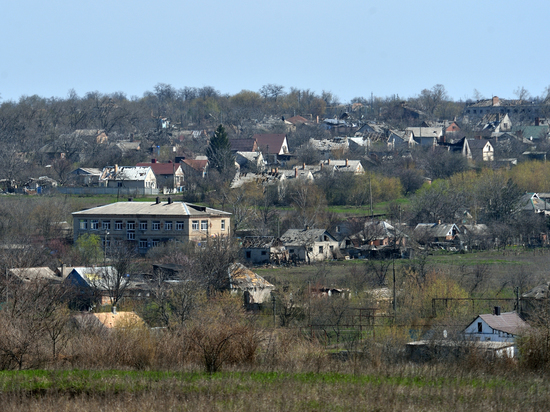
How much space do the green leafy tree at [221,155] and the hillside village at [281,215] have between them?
0.50ft

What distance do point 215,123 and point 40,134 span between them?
23600 mm

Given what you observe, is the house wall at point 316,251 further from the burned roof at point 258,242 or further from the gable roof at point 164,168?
the gable roof at point 164,168

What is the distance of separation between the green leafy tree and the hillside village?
15 cm

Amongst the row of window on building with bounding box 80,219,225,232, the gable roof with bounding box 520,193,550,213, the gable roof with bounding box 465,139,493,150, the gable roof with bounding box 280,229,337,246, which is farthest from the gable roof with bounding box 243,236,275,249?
the gable roof with bounding box 465,139,493,150

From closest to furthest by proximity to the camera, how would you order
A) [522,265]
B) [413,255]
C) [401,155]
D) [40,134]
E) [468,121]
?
[522,265], [413,255], [401,155], [40,134], [468,121]

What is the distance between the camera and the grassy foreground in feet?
40.5

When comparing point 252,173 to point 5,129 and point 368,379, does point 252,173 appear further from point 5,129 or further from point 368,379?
point 368,379

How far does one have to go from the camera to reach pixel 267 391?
13.0 m

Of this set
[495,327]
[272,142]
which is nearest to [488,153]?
[272,142]

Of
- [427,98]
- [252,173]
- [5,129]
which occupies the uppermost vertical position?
[427,98]

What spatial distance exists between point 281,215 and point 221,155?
45.9 ft

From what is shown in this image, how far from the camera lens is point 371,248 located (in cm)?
4203

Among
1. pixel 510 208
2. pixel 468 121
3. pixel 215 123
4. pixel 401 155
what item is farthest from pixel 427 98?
pixel 510 208

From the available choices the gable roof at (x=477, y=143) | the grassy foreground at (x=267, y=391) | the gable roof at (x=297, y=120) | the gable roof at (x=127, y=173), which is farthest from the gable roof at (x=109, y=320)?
the gable roof at (x=297, y=120)
